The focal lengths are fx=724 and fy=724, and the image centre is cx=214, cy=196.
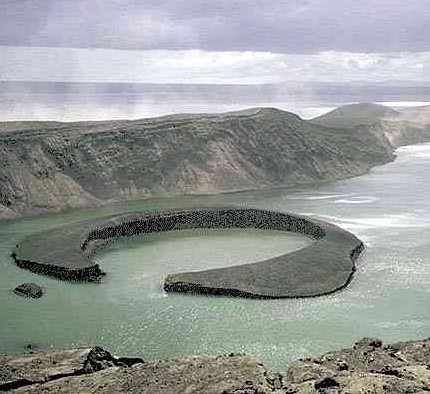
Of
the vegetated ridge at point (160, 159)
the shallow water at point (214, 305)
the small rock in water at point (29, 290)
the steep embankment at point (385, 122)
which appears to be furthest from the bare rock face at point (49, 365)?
the steep embankment at point (385, 122)

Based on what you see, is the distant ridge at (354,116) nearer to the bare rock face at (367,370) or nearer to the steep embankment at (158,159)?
the steep embankment at (158,159)

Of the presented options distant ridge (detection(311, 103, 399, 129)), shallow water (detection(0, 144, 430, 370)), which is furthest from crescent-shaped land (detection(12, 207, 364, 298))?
distant ridge (detection(311, 103, 399, 129))

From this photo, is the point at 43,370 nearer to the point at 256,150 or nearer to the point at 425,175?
the point at 256,150

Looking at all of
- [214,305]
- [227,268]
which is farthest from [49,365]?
[227,268]

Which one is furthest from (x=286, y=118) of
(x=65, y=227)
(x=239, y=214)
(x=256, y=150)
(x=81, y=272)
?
(x=81, y=272)

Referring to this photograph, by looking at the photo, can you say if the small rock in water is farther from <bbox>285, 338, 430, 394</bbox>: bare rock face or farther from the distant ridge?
the distant ridge
